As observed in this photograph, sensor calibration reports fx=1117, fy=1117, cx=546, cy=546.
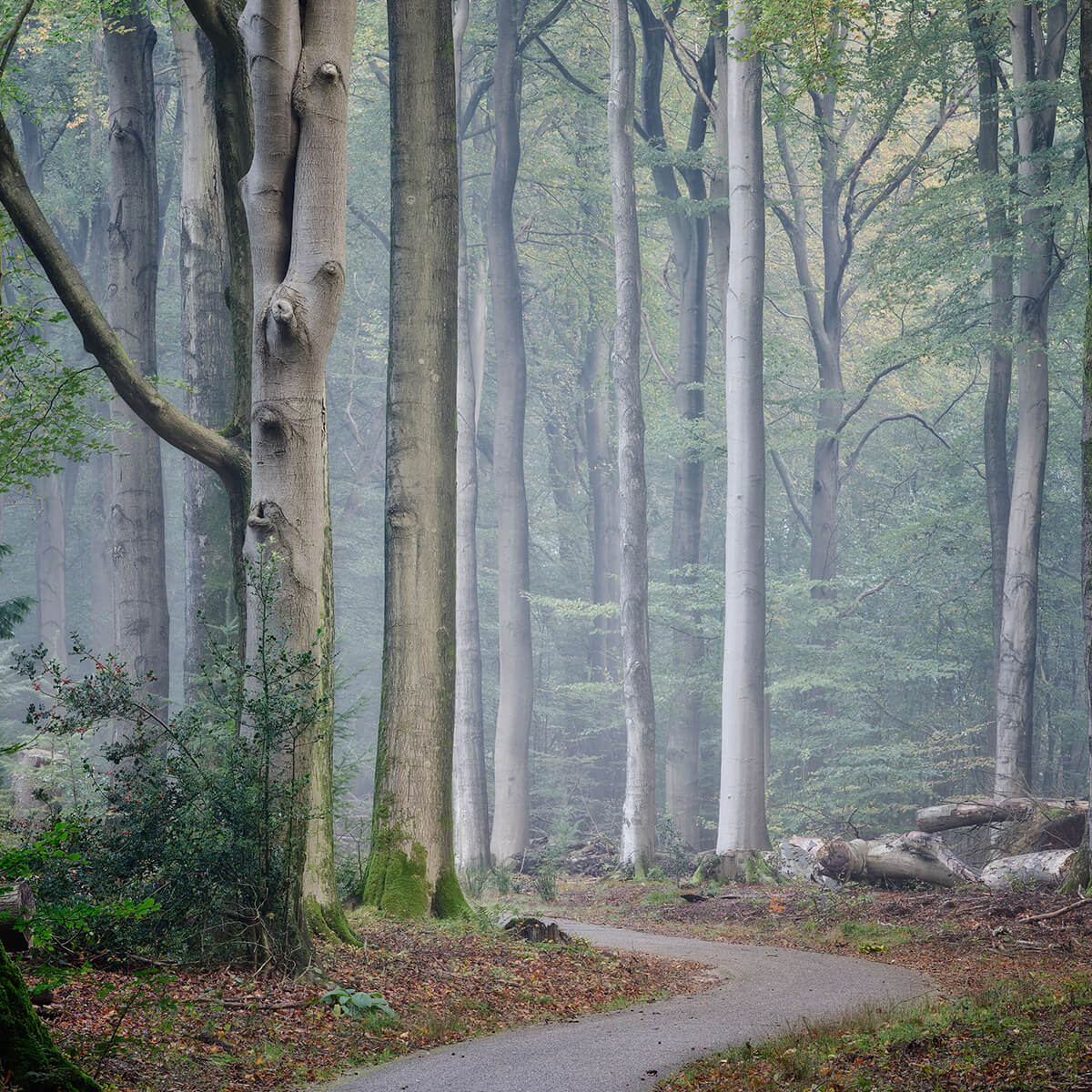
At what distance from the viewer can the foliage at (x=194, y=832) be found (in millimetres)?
6586

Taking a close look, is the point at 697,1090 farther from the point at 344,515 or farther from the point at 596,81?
the point at 344,515

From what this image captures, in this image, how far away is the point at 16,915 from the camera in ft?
17.2

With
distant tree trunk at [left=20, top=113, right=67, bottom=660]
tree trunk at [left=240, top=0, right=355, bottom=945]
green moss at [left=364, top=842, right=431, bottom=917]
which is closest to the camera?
tree trunk at [left=240, top=0, right=355, bottom=945]

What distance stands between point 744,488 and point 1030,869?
8.38m

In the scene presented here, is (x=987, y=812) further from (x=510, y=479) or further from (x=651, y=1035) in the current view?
(x=510, y=479)

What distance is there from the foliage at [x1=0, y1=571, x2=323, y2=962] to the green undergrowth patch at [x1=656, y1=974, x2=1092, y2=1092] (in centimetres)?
281

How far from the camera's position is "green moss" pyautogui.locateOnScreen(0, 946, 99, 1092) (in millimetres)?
3551

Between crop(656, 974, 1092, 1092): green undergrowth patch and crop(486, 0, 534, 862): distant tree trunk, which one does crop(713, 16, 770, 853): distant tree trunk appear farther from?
crop(656, 974, 1092, 1092): green undergrowth patch

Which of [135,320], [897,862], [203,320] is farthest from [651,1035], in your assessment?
[135,320]

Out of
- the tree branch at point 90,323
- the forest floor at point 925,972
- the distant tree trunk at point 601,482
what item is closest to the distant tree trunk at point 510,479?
the distant tree trunk at point 601,482

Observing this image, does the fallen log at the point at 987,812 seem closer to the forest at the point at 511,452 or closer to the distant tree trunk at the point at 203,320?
the forest at the point at 511,452

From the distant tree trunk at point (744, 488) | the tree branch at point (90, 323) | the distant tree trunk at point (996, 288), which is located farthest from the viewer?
the distant tree trunk at point (996, 288)

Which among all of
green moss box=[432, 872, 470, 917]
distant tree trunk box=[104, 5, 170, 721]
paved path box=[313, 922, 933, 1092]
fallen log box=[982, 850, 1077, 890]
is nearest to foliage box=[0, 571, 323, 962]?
paved path box=[313, 922, 933, 1092]

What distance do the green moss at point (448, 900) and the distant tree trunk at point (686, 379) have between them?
1498cm
